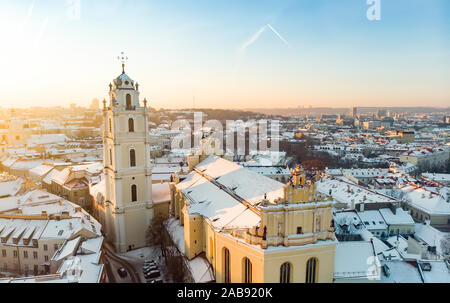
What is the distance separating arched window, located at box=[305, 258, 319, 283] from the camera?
9.22 metres

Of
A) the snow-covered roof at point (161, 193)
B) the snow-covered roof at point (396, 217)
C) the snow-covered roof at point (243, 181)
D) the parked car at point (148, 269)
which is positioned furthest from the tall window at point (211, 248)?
the snow-covered roof at point (396, 217)

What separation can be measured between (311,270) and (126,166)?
10475 millimetres

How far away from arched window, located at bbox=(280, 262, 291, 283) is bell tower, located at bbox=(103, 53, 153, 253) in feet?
31.9

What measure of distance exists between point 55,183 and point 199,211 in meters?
17.6

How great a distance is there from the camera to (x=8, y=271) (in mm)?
13859

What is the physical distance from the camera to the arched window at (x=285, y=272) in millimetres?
8945

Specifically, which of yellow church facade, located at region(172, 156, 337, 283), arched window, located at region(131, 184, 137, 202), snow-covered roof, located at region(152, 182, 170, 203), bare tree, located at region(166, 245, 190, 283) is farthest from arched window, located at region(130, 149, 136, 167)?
yellow church facade, located at region(172, 156, 337, 283)

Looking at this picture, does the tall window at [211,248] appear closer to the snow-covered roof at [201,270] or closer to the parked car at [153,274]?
the snow-covered roof at [201,270]

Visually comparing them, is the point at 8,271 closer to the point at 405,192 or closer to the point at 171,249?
the point at 171,249

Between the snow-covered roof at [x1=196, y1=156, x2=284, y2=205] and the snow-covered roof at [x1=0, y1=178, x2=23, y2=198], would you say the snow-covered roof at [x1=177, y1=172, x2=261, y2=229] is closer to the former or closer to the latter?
the snow-covered roof at [x1=196, y1=156, x2=284, y2=205]

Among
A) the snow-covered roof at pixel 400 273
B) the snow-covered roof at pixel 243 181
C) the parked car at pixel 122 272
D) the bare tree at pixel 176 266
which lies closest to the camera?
the snow-covered roof at pixel 400 273

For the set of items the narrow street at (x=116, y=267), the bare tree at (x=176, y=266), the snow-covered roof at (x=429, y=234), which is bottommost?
the snow-covered roof at (x=429, y=234)

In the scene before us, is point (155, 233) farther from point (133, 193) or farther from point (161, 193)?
point (161, 193)

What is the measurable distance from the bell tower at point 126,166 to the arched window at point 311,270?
32.9 feet
